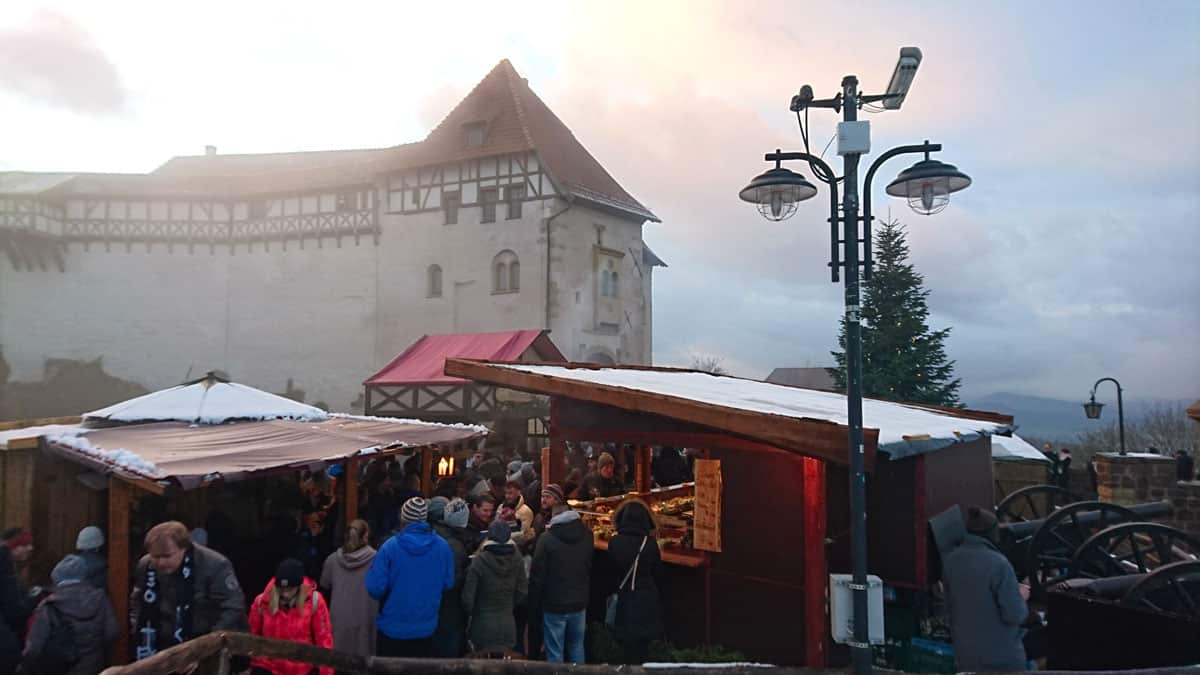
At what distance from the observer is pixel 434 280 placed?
28.9 metres

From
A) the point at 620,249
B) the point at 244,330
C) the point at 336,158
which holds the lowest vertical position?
the point at 244,330

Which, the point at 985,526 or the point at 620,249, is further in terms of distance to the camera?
the point at 620,249

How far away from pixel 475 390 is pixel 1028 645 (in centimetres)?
1754

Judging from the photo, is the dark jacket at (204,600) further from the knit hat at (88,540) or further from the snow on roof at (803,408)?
the snow on roof at (803,408)

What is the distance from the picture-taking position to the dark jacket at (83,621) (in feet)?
14.8

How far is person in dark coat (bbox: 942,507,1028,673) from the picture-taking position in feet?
→ 17.0

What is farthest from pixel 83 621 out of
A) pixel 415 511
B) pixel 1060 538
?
pixel 1060 538

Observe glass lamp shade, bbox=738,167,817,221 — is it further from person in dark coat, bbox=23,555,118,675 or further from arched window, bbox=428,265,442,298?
arched window, bbox=428,265,442,298

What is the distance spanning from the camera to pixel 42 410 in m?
32.8

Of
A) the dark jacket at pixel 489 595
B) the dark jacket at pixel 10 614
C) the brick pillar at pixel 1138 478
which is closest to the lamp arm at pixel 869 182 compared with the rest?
the dark jacket at pixel 489 595

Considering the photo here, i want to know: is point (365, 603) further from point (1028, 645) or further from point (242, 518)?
point (1028, 645)

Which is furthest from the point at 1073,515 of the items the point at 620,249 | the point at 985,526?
the point at 620,249

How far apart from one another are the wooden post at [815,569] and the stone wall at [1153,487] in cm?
832

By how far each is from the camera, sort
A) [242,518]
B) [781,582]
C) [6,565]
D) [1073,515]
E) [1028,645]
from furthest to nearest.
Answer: [242,518] < [1073,515] < [1028,645] < [781,582] < [6,565]
